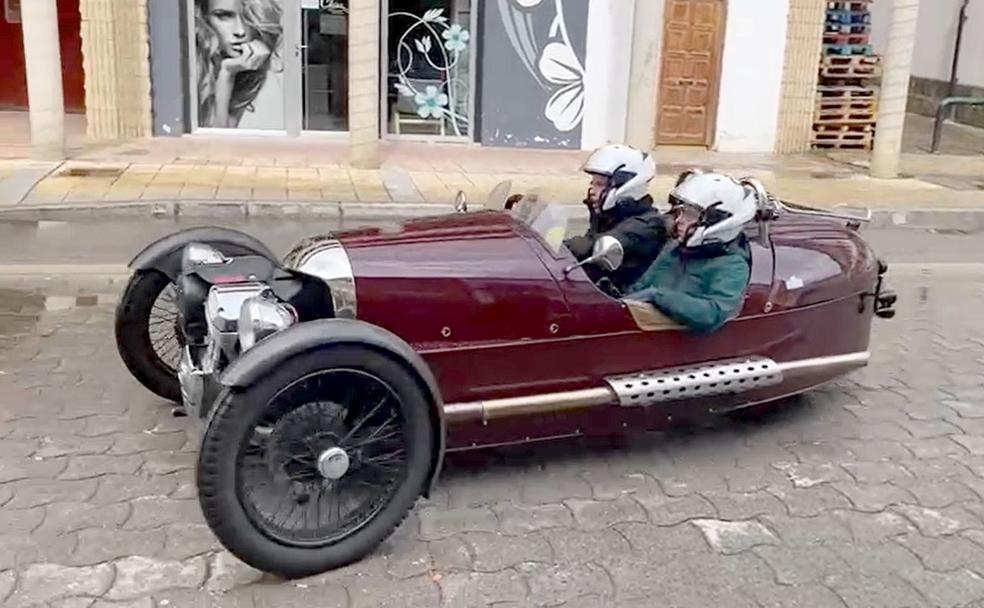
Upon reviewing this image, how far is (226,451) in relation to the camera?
3.13 metres

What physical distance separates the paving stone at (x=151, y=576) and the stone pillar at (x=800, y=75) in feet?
37.8

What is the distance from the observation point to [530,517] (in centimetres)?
382

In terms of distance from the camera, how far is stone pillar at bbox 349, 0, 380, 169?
34.4 feet

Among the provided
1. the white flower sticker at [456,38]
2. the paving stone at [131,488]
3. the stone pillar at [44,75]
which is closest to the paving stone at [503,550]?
the paving stone at [131,488]

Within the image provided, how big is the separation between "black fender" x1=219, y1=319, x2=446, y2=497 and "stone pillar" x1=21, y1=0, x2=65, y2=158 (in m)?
8.53

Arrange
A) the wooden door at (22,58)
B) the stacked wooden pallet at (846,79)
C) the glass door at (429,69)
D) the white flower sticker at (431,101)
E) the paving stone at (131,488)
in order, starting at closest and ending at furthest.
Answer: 1. the paving stone at (131,488)
2. the glass door at (429,69)
3. the white flower sticker at (431,101)
4. the stacked wooden pallet at (846,79)
5. the wooden door at (22,58)

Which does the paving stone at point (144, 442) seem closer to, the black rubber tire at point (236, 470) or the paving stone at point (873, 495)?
the black rubber tire at point (236, 470)

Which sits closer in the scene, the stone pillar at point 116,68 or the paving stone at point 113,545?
the paving stone at point 113,545

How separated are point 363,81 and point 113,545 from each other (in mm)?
7851

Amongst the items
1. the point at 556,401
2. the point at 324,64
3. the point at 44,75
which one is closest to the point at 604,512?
the point at 556,401

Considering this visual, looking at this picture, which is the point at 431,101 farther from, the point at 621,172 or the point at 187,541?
the point at 187,541

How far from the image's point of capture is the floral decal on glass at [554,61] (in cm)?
1254

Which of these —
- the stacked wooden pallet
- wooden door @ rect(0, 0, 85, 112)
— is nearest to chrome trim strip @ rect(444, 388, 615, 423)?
the stacked wooden pallet

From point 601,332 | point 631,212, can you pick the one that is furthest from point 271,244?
point 601,332
